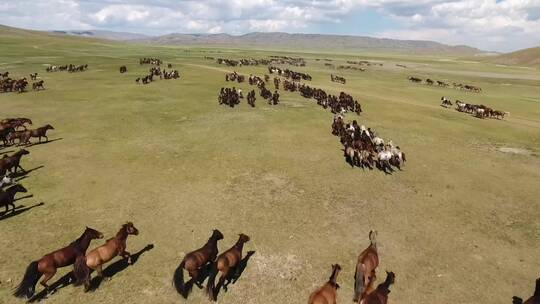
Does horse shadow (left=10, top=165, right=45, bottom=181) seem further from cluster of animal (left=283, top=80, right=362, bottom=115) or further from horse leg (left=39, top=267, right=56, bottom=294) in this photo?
cluster of animal (left=283, top=80, right=362, bottom=115)

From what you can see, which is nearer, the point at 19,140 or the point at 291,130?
the point at 19,140

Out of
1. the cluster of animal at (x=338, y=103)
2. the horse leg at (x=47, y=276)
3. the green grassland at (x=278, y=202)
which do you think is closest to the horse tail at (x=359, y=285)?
the green grassland at (x=278, y=202)

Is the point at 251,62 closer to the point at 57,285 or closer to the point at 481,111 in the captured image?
the point at 481,111

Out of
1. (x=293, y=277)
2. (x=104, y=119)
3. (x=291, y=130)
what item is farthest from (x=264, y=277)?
(x=104, y=119)

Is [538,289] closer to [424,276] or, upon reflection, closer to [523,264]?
[424,276]

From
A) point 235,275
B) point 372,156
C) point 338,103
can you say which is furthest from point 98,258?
point 338,103

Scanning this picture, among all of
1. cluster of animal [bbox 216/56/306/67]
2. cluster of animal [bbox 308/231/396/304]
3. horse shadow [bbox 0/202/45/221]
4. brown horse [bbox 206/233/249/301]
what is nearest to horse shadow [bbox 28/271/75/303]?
brown horse [bbox 206/233/249/301]

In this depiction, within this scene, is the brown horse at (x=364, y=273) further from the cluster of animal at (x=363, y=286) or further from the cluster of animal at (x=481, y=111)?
the cluster of animal at (x=481, y=111)
